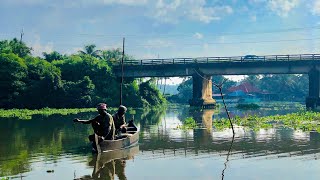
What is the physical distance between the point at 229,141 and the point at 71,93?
148 feet

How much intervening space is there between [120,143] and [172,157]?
8.69 feet

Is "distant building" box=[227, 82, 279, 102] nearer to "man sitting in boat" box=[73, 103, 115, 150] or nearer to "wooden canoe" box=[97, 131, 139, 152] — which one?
"wooden canoe" box=[97, 131, 139, 152]

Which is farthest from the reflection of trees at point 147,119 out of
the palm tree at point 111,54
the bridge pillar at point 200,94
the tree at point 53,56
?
the palm tree at point 111,54

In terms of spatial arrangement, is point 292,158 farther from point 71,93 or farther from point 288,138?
point 71,93

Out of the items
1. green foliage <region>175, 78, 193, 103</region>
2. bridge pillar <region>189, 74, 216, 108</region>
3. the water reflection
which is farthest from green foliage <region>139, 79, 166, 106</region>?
the water reflection

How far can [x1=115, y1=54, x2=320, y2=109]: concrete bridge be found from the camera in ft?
207

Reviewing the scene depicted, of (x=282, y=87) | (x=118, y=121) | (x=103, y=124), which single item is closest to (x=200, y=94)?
(x=118, y=121)

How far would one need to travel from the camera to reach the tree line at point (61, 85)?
60.5m

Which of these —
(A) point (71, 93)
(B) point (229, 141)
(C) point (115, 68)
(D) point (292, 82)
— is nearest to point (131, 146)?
(B) point (229, 141)

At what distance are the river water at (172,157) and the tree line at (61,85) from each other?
3533cm

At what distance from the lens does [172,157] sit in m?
18.4

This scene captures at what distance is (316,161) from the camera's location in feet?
55.7

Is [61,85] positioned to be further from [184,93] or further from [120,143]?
[184,93]

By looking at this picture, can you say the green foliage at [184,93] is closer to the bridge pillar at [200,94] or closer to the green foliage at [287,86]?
the green foliage at [287,86]
